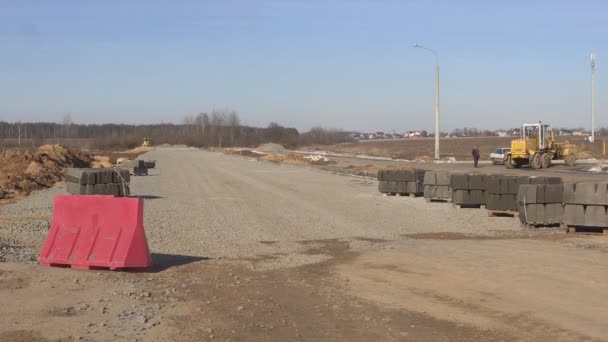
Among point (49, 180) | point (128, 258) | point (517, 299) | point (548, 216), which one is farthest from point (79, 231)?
point (49, 180)

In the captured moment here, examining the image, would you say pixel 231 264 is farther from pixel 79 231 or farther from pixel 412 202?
pixel 412 202

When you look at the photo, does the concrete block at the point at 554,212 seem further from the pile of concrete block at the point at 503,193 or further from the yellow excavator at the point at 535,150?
the yellow excavator at the point at 535,150

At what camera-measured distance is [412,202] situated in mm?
22641

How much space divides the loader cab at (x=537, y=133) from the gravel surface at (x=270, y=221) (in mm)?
20487

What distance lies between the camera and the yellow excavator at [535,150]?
43.5m

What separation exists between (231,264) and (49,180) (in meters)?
27.9

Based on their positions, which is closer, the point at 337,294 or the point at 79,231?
the point at 337,294

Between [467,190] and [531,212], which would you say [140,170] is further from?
[531,212]

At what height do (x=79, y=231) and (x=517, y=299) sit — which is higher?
(x=79, y=231)

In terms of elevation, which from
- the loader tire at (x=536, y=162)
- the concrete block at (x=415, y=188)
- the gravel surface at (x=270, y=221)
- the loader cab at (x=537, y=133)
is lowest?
the gravel surface at (x=270, y=221)

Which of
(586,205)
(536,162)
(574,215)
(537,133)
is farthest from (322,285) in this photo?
(537,133)

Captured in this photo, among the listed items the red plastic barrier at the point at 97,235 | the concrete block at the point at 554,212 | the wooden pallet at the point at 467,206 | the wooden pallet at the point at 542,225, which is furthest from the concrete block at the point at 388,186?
the red plastic barrier at the point at 97,235

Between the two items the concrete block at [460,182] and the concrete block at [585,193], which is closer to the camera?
the concrete block at [585,193]

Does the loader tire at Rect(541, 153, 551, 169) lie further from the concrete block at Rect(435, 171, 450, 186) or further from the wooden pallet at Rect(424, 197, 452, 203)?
the concrete block at Rect(435, 171, 450, 186)
